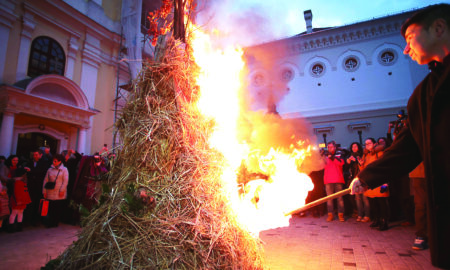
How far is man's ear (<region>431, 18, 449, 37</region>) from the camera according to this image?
4.70 ft

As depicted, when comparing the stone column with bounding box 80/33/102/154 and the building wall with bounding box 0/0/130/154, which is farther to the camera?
the stone column with bounding box 80/33/102/154

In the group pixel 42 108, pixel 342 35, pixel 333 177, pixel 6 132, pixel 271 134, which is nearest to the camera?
pixel 333 177

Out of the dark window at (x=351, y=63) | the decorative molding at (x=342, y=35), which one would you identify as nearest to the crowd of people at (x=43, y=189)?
the decorative molding at (x=342, y=35)

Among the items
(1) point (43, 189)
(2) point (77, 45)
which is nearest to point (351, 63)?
(2) point (77, 45)

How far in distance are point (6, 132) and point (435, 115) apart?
470 inches

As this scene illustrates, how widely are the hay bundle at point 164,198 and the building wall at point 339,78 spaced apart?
55.6ft

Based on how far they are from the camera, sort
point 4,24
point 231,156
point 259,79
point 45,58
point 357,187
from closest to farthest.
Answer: point 357,187, point 231,156, point 4,24, point 45,58, point 259,79

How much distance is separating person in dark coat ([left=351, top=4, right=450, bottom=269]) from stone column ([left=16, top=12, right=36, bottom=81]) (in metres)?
12.7

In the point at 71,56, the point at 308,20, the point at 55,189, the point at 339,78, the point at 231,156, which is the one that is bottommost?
the point at 55,189

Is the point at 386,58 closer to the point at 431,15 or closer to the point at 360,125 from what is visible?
the point at 360,125

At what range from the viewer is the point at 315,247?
4.10 metres

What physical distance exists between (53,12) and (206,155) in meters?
12.9

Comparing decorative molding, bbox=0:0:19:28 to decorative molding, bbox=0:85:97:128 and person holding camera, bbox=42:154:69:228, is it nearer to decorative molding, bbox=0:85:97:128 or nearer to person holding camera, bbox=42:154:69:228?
decorative molding, bbox=0:85:97:128

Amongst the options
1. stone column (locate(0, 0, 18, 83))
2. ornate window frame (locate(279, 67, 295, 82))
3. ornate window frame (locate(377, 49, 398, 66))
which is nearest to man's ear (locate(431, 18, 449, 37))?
stone column (locate(0, 0, 18, 83))
